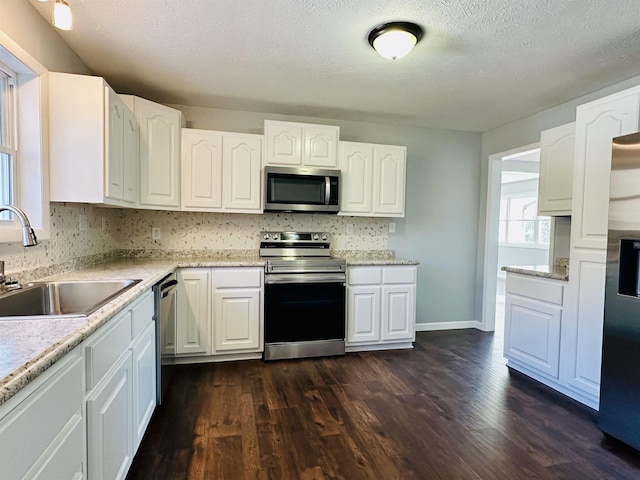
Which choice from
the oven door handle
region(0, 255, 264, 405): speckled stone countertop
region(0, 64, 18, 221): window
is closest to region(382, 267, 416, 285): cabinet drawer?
the oven door handle

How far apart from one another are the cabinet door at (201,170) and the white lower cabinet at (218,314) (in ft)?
2.09

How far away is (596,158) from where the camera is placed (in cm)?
230

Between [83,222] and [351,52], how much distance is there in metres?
2.21

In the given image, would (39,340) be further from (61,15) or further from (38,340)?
(61,15)

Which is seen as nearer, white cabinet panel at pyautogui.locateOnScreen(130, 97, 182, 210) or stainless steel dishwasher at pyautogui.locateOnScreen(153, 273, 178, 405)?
stainless steel dishwasher at pyautogui.locateOnScreen(153, 273, 178, 405)

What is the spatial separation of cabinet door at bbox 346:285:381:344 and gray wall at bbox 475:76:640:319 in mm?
1592

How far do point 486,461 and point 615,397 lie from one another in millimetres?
870

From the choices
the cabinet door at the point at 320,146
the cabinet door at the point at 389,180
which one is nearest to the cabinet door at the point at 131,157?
the cabinet door at the point at 320,146

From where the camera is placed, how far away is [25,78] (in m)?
1.85

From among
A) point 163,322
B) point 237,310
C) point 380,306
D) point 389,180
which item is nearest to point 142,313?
point 163,322

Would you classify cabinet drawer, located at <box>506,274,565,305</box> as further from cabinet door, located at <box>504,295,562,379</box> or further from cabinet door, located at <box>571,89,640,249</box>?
cabinet door, located at <box>571,89,640,249</box>

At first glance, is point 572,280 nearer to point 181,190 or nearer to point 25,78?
point 181,190

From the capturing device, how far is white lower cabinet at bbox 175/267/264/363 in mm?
2877

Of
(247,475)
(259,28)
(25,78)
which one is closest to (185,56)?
(259,28)
